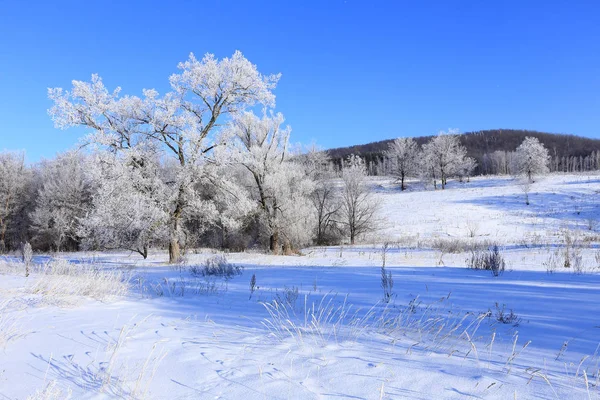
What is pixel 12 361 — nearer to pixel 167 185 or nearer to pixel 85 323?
pixel 85 323

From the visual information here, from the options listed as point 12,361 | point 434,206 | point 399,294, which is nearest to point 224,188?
point 399,294

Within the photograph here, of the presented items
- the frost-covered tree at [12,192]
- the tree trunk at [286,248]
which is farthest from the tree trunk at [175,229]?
the frost-covered tree at [12,192]

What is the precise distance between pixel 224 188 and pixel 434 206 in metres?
34.8

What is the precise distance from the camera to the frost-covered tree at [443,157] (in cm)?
6118

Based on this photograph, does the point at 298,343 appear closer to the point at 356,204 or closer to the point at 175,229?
the point at 175,229

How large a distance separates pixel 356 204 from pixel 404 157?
3455 centimetres

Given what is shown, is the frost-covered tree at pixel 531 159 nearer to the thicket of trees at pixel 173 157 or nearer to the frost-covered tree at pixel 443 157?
the frost-covered tree at pixel 443 157

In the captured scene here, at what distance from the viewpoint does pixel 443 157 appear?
201 feet

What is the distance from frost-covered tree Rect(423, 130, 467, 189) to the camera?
6118cm

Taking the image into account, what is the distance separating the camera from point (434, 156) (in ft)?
203

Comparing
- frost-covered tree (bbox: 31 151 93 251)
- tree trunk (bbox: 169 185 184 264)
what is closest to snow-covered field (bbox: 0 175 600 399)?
tree trunk (bbox: 169 185 184 264)

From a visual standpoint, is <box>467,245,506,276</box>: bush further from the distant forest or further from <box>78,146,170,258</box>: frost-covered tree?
the distant forest

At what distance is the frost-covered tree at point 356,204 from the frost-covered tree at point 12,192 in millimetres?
33032

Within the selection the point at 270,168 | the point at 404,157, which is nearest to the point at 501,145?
the point at 404,157
